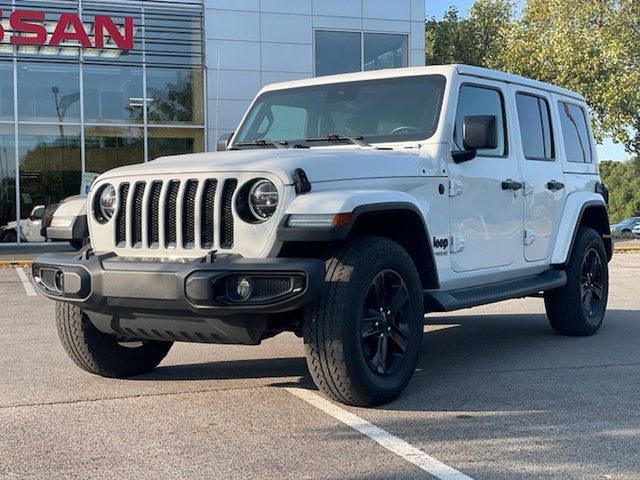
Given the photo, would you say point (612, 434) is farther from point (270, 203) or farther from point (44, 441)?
point (44, 441)

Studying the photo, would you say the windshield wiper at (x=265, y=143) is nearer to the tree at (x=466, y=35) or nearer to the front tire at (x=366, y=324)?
the front tire at (x=366, y=324)

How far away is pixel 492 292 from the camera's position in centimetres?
594

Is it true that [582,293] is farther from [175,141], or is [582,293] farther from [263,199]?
[175,141]

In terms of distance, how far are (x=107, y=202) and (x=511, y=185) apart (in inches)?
117

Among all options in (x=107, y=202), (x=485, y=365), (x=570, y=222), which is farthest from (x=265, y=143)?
(x=570, y=222)

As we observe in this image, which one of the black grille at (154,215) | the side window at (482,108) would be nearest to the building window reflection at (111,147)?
the side window at (482,108)

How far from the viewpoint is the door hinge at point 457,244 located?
5.55 meters

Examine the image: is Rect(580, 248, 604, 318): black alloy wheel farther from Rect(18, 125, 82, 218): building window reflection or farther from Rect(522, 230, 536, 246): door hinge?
Rect(18, 125, 82, 218): building window reflection

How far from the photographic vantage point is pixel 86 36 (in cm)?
2003

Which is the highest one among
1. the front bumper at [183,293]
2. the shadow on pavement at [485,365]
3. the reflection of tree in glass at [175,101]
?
the reflection of tree in glass at [175,101]

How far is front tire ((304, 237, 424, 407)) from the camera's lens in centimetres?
442

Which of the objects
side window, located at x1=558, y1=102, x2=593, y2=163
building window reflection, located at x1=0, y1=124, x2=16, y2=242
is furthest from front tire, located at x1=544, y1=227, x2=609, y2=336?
building window reflection, located at x1=0, y1=124, x2=16, y2=242

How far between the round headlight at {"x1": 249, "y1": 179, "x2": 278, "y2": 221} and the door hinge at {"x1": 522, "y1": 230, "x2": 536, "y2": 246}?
8.94 feet

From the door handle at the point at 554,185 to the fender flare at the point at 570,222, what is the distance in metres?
0.17
